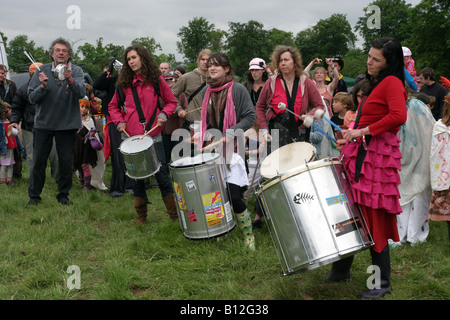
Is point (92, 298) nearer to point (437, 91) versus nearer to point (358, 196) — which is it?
point (358, 196)

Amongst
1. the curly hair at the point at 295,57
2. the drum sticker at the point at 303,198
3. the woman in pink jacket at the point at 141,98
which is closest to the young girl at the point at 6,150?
the woman in pink jacket at the point at 141,98

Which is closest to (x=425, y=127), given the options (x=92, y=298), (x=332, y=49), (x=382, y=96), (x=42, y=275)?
(x=382, y=96)

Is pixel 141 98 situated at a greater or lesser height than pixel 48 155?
greater

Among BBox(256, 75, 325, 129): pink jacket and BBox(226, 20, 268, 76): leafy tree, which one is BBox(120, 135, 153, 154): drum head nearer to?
BBox(256, 75, 325, 129): pink jacket

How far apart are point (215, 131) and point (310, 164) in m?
1.73

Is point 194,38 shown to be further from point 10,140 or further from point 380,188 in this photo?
point 380,188

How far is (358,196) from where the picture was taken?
3164mm

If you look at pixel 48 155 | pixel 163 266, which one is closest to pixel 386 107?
pixel 163 266

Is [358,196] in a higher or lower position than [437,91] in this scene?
lower

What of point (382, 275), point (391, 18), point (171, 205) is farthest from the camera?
point (391, 18)

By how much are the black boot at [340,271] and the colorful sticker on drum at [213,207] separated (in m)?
1.21

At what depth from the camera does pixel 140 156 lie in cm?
475

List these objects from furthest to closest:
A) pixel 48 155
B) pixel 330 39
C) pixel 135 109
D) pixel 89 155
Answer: pixel 330 39 → pixel 89 155 → pixel 48 155 → pixel 135 109

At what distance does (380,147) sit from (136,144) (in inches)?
106
